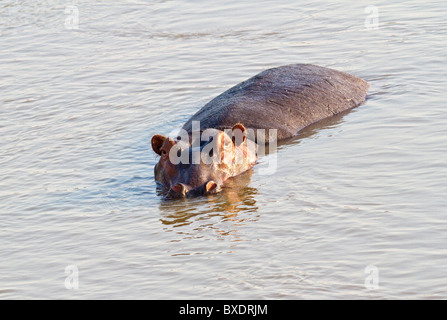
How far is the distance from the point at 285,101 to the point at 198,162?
2428mm

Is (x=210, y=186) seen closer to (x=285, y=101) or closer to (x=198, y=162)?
(x=198, y=162)

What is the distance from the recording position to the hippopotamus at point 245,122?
28.7 feet

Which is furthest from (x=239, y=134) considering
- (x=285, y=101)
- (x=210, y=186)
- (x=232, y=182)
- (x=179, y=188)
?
(x=285, y=101)

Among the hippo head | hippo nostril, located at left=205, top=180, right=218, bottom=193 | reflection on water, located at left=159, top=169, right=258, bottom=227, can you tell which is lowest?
reflection on water, located at left=159, top=169, right=258, bottom=227

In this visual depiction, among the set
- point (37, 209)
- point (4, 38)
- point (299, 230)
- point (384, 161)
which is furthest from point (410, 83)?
point (4, 38)

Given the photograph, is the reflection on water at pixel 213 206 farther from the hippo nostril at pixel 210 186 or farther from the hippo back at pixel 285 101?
the hippo back at pixel 285 101

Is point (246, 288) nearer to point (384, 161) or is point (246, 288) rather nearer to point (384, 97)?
point (384, 161)

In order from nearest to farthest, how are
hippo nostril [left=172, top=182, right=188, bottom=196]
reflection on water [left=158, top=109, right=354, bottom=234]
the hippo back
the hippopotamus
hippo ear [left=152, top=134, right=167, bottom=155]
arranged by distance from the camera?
reflection on water [left=158, top=109, right=354, bottom=234]
hippo nostril [left=172, top=182, right=188, bottom=196]
the hippopotamus
hippo ear [left=152, top=134, right=167, bottom=155]
the hippo back

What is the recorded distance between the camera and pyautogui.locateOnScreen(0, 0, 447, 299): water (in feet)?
22.2

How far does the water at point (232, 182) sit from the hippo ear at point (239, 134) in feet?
1.45

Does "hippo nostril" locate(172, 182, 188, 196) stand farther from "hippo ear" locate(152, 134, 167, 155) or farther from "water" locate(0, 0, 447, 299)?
"hippo ear" locate(152, 134, 167, 155)

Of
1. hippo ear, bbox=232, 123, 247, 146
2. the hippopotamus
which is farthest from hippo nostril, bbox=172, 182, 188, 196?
hippo ear, bbox=232, 123, 247, 146
